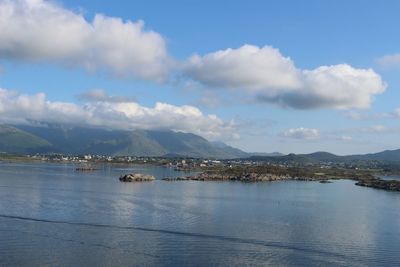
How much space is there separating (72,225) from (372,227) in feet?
80.3

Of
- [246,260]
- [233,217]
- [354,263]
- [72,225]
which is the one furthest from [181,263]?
[233,217]

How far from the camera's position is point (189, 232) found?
1419 inches

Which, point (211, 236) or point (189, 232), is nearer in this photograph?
point (211, 236)

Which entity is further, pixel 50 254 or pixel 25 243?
pixel 25 243

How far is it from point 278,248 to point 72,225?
617 inches

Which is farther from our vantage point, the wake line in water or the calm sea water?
the wake line in water

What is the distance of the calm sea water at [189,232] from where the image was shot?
28688 mm

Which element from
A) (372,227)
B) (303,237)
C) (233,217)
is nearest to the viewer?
(303,237)

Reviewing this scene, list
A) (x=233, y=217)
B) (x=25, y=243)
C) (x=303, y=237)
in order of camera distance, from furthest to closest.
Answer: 1. (x=233, y=217)
2. (x=303, y=237)
3. (x=25, y=243)

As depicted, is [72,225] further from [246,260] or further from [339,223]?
[339,223]

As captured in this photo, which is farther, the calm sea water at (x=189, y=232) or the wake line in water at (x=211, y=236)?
the wake line in water at (x=211, y=236)

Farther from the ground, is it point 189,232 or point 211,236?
point 189,232

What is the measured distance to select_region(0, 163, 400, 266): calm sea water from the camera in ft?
94.1

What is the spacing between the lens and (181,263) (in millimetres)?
27406
